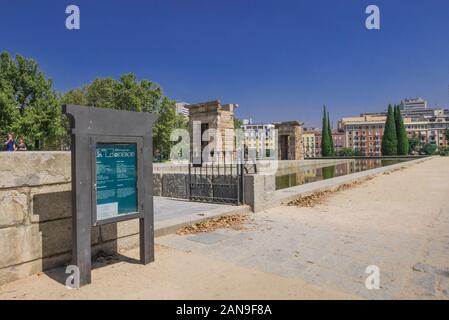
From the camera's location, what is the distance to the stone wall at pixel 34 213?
351cm

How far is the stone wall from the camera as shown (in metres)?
3.51

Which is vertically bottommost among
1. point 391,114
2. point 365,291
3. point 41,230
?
point 365,291

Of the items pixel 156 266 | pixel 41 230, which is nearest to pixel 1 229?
pixel 41 230

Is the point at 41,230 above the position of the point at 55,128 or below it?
below

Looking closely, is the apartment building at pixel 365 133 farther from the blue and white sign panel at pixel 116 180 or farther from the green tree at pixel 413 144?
the blue and white sign panel at pixel 116 180

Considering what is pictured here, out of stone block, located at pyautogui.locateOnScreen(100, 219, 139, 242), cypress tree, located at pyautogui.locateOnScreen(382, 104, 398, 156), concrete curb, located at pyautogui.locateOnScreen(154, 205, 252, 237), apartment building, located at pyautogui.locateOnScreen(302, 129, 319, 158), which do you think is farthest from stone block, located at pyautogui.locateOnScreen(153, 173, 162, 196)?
apartment building, located at pyautogui.locateOnScreen(302, 129, 319, 158)

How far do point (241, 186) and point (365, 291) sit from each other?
4823 mm

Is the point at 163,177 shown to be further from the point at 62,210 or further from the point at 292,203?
the point at 62,210

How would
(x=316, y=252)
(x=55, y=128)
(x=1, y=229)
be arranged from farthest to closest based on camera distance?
(x=55, y=128)
(x=316, y=252)
(x=1, y=229)

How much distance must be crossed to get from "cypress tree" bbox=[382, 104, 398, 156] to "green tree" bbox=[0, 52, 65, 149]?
1821 inches

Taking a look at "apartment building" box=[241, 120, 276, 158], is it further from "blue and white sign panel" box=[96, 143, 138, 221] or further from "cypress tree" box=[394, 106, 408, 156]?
"cypress tree" box=[394, 106, 408, 156]

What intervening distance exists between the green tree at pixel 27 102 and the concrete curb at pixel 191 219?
1072 inches

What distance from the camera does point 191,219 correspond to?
619 cm

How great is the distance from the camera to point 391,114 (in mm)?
49844
